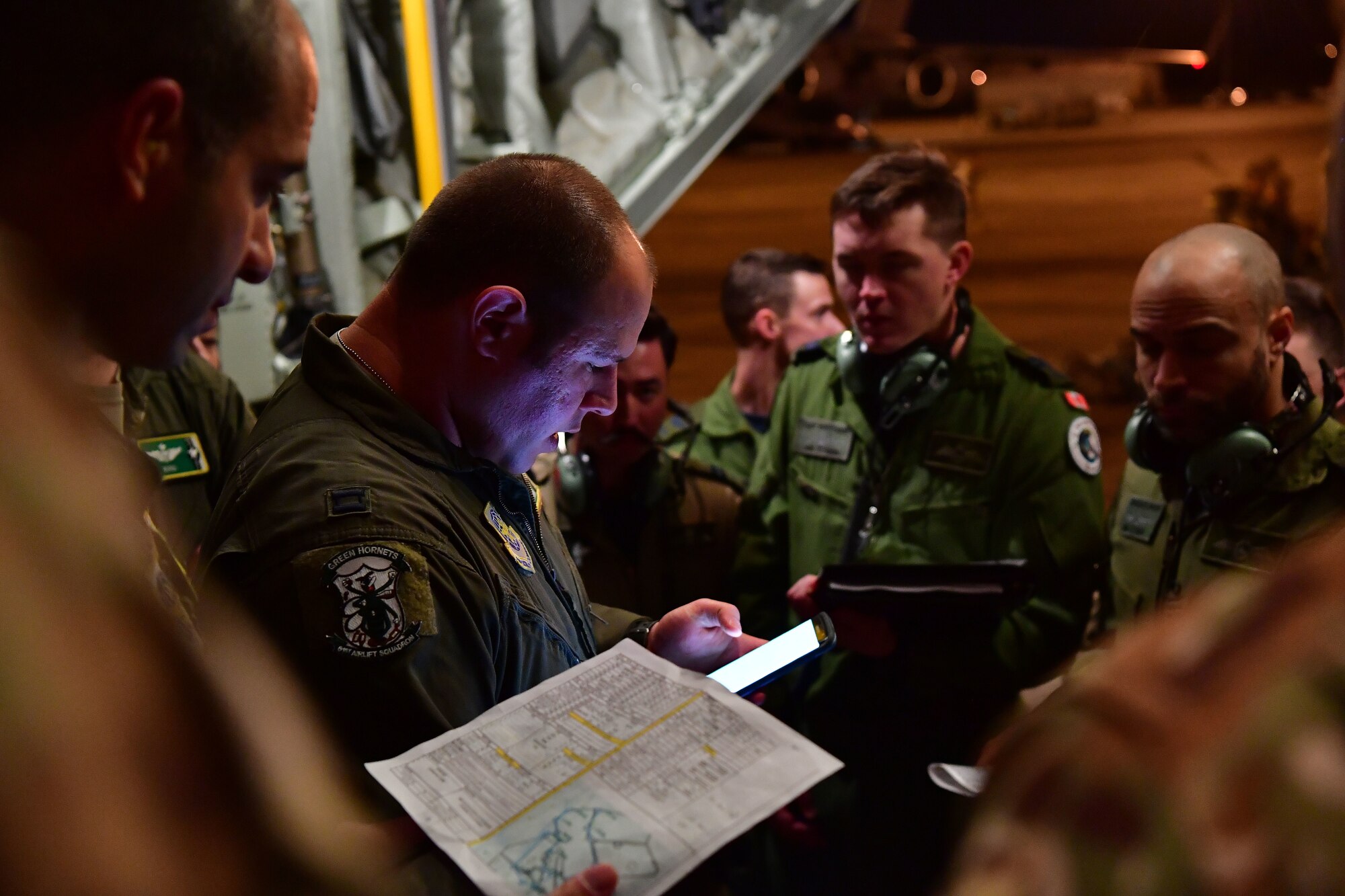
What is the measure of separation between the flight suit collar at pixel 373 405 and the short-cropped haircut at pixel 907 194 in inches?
54.8

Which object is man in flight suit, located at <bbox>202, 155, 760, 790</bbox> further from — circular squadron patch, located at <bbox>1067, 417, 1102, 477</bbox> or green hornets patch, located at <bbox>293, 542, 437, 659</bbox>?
circular squadron patch, located at <bbox>1067, 417, 1102, 477</bbox>

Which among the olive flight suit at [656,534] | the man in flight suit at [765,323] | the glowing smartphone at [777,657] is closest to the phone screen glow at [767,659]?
the glowing smartphone at [777,657]

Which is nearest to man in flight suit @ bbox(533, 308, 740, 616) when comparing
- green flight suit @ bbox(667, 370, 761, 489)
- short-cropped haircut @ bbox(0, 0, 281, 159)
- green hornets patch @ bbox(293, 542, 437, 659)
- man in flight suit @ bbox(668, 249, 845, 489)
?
green flight suit @ bbox(667, 370, 761, 489)

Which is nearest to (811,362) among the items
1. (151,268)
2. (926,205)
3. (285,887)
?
(926,205)

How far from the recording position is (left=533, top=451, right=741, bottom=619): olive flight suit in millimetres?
2404

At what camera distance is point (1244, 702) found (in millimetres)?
323

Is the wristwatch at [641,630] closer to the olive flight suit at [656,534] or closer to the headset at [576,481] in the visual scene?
the olive flight suit at [656,534]

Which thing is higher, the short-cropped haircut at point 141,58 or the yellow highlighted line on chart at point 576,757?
the short-cropped haircut at point 141,58

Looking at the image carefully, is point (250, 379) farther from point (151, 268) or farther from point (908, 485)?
point (151, 268)

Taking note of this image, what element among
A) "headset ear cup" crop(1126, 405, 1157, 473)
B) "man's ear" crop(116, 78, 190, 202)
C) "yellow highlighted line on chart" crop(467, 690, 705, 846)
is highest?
"man's ear" crop(116, 78, 190, 202)

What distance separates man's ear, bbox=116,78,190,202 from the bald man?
1844mm

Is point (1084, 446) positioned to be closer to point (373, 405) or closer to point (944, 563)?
point (944, 563)

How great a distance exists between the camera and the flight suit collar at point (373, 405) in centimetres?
138

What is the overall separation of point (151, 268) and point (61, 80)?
0.14 m
